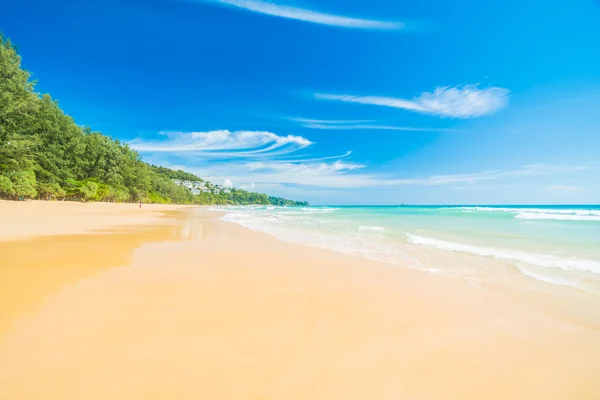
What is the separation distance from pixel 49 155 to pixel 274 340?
49.0 meters

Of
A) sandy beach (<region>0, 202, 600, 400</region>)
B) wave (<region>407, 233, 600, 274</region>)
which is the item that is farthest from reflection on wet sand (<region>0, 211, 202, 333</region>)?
wave (<region>407, 233, 600, 274</region>)

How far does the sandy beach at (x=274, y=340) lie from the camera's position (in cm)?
206

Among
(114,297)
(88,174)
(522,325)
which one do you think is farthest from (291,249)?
(88,174)

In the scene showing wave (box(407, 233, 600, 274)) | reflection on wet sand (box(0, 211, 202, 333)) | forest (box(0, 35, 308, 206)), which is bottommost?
reflection on wet sand (box(0, 211, 202, 333))

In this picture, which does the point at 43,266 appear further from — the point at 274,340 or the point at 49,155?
the point at 49,155

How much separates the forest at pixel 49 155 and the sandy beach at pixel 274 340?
101 feet

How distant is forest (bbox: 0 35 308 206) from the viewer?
2498 centimetres

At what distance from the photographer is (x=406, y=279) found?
17.5 feet

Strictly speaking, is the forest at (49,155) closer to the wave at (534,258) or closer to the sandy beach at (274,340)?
the sandy beach at (274,340)

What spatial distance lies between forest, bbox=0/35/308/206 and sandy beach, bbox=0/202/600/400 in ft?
101

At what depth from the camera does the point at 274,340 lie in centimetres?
276

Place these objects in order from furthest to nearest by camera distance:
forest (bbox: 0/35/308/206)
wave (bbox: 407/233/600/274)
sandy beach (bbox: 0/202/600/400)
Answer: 1. forest (bbox: 0/35/308/206)
2. wave (bbox: 407/233/600/274)
3. sandy beach (bbox: 0/202/600/400)

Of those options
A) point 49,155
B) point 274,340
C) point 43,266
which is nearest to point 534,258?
point 274,340

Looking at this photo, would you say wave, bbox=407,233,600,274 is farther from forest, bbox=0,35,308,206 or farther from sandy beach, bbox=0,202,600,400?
forest, bbox=0,35,308,206
